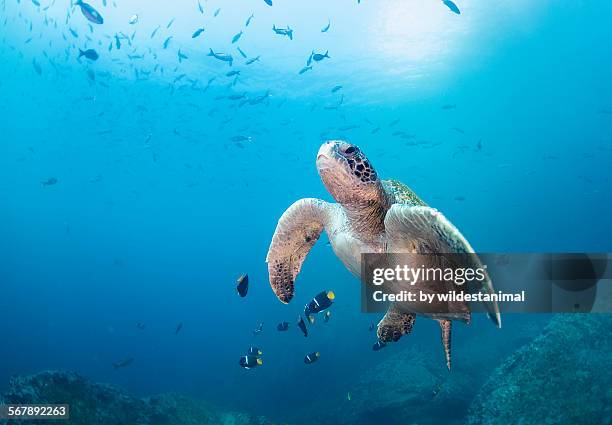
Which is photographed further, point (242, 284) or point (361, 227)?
point (242, 284)

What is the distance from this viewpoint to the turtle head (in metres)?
2.73

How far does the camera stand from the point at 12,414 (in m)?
5.36

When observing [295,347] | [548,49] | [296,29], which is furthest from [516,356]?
[548,49]

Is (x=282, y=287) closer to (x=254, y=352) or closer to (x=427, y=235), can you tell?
(x=427, y=235)

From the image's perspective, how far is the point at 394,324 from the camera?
12.9 ft

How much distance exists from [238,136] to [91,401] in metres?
11.9

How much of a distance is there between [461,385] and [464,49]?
30330 mm

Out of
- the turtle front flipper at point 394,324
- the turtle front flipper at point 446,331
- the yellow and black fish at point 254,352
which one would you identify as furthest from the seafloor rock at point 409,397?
the turtle front flipper at point 394,324

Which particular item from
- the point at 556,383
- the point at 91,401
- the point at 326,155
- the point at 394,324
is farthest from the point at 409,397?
the point at 326,155

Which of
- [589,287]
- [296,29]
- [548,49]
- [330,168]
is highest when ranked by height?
[548,49]

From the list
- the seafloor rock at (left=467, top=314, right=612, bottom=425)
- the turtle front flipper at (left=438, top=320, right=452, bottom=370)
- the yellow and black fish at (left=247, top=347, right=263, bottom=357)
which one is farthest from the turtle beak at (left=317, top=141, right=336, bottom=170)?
the seafloor rock at (left=467, top=314, right=612, bottom=425)

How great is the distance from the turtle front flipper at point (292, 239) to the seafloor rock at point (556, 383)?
5.28m

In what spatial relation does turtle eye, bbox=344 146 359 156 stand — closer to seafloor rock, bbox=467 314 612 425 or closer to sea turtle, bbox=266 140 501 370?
sea turtle, bbox=266 140 501 370

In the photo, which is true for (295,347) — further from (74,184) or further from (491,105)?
(74,184)
